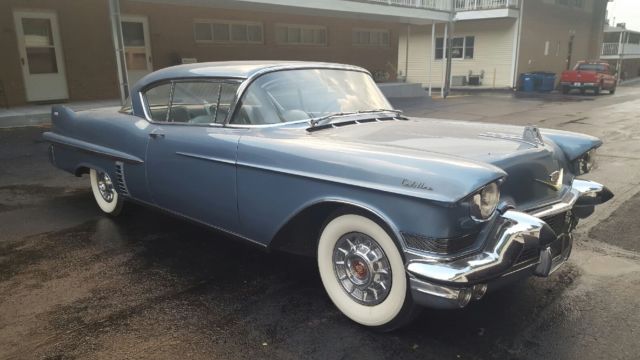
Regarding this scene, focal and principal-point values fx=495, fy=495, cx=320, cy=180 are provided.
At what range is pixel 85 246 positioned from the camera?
4.30 meters

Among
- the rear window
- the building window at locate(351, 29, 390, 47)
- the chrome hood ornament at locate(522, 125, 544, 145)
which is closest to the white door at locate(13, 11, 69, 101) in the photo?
the building window at locate(351, 29, 390, 47)

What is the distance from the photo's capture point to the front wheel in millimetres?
2764

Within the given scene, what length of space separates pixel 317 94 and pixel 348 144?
904mm

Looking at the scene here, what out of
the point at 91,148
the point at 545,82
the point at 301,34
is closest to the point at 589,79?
the point at 545,82

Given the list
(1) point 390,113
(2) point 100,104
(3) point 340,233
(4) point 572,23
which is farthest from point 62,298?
(4) point 572,23

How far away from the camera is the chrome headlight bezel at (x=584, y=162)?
12.1ft

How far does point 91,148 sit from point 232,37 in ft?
41.6

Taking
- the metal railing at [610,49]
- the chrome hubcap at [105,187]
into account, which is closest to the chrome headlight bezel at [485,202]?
the chrome hubcap at [105,187]

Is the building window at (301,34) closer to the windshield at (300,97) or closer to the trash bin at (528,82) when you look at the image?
the trash bin at (528,82)

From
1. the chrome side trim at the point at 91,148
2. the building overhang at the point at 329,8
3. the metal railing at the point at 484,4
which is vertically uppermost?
the metal railing at the point at 484,4

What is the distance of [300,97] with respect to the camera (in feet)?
12.2

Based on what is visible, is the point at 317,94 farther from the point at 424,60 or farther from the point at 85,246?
the point at 424,60

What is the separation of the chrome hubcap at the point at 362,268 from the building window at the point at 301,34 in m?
15.9

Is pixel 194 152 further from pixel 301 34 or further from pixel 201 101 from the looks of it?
pixel 301 34
